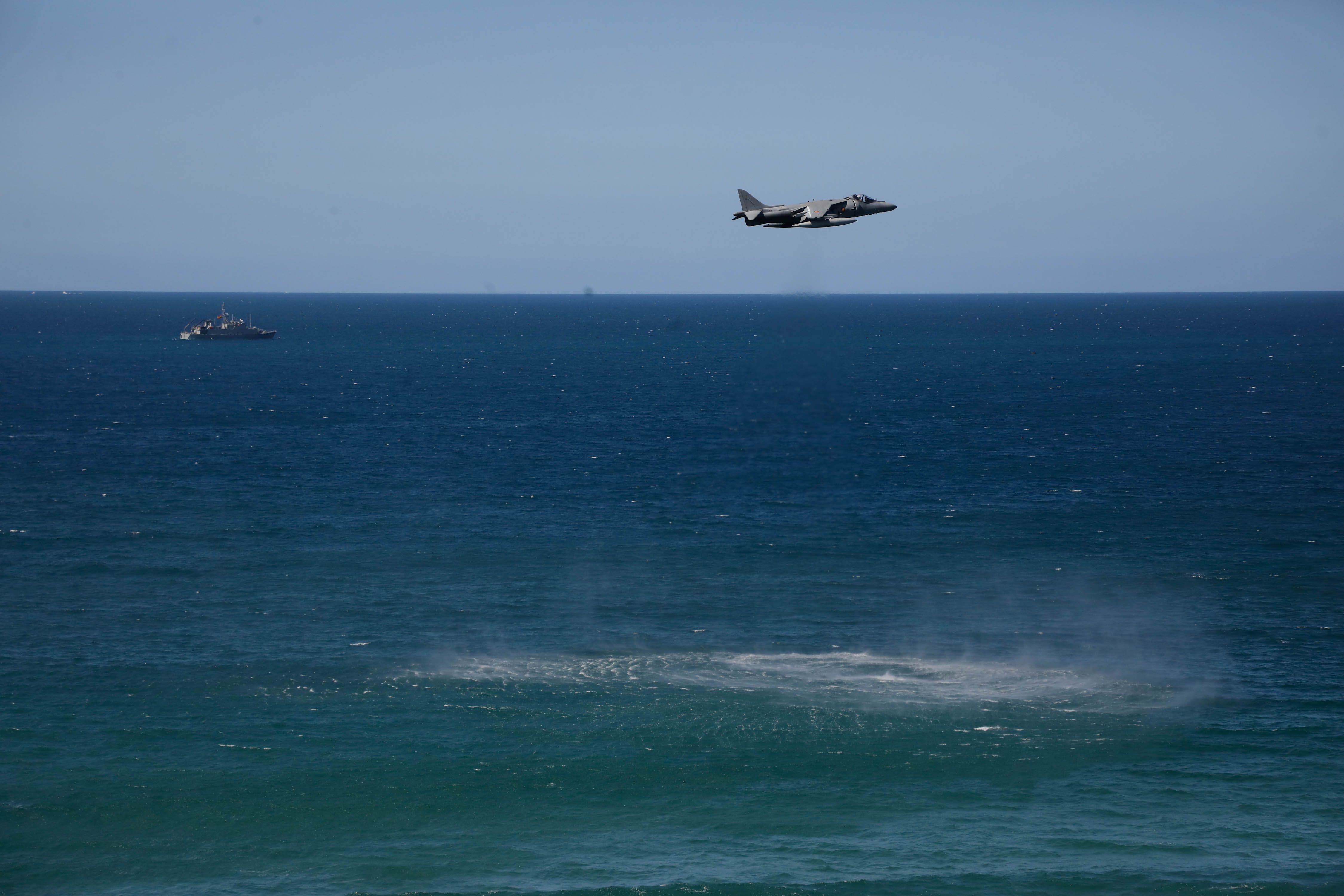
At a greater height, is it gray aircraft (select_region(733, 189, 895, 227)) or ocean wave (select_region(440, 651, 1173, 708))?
gray aircraft (select_region(733, 189, 895, 227))

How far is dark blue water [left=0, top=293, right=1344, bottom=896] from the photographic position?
6881 centimetres

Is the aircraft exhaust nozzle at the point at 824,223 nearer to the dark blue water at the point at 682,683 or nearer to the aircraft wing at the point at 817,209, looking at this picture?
the aircraft wing at the point at 817,209

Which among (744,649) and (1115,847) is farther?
(744,649)

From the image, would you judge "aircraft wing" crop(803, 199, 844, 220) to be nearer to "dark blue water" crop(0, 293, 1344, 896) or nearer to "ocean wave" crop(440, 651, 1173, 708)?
"dark blue water" crop(0, 293, 1344, 896)

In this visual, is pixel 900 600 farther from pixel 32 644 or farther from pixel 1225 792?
pixel 32 644

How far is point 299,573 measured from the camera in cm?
11794

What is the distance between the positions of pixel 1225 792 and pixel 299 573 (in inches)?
3314

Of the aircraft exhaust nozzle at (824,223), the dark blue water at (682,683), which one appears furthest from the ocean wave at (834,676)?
the aircraft exhaust nozzle at (824,223)

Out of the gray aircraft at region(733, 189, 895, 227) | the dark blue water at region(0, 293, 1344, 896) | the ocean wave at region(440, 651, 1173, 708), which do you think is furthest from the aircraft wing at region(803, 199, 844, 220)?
the ocean wave at region(440, 651, 1173, 708)

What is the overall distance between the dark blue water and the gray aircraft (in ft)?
84.2

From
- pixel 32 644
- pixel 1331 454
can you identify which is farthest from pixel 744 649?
pixel 1331 454

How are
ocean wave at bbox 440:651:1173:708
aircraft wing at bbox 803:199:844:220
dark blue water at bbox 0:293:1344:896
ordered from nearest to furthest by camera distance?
aircraft wing at bbox 803:199:844:220
dark blue water at bbox 0:293:1344:896
ocean wave at bbox 440:651:1173:708

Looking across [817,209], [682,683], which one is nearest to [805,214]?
[817,209]

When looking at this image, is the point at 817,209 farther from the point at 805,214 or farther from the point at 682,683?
the point at 682,683
